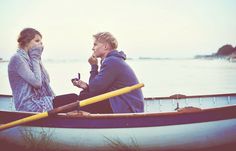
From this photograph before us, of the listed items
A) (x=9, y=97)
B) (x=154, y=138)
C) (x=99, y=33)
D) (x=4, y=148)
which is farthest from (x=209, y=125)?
(x=9, y=97)

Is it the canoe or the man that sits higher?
the man

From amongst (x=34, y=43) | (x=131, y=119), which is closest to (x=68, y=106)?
(x=131, y=119)

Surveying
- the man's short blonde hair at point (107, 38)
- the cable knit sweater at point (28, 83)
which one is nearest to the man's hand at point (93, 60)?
the man's short blonde hair at point (107, 38)

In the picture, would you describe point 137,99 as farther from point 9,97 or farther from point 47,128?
point 9,97

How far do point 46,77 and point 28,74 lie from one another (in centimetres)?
32

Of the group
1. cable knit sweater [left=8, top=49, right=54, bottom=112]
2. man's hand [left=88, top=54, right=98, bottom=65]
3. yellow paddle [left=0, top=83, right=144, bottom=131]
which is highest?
man's hand [left=88, top=54, right=98, bottom=65]

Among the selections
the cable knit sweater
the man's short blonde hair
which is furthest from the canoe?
the man's short blonde hair

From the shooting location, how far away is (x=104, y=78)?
9.87ft

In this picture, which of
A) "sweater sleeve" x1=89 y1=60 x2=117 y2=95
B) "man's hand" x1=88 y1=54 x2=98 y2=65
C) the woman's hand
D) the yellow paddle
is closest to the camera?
the yellow paddle

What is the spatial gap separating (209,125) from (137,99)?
0.77m

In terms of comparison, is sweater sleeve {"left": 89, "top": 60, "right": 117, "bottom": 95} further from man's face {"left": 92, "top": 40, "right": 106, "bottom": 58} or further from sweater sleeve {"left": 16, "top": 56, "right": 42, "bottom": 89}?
sweater sleeve {"left": 16, "top": 56, "right": 42, "bottom": 89}

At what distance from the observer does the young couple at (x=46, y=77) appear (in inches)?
119

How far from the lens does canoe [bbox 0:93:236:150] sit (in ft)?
10.1

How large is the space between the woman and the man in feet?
1.57
